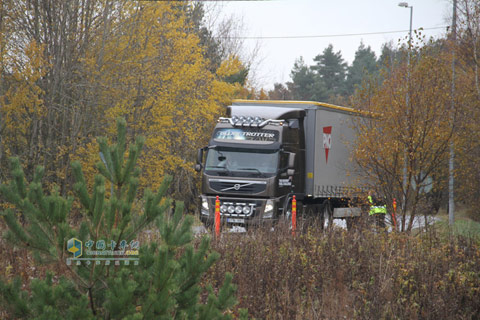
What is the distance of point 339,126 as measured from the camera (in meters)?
19.6

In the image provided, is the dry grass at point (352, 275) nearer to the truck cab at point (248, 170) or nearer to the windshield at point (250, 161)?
the truck cab at point (248, 170)

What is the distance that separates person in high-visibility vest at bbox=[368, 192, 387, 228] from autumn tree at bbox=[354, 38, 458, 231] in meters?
0.38

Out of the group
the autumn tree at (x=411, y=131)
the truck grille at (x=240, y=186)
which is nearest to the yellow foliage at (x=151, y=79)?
the truck grille at (x=240, y=186)

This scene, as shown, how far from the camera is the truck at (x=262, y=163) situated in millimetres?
16016

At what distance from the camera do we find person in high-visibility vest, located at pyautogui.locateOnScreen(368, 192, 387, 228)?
1450cm

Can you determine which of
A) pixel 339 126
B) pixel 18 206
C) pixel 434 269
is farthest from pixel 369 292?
pixel 339 126

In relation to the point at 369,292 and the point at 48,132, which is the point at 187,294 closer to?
the point at 369,292

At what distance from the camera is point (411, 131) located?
45.8 feet

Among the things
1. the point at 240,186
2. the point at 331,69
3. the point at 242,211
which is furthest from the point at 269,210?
the point at 331,69

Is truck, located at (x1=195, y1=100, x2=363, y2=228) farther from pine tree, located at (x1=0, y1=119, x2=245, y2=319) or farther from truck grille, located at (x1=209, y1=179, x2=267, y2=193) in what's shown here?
pine tree, located at (x1=0, y1=119, x2=245, y2=319)

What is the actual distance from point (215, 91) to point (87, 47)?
778cm

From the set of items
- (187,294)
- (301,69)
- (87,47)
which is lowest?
(187,294)

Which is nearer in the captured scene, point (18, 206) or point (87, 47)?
point (18, 206)

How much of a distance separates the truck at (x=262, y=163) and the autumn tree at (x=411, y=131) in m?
1.33
